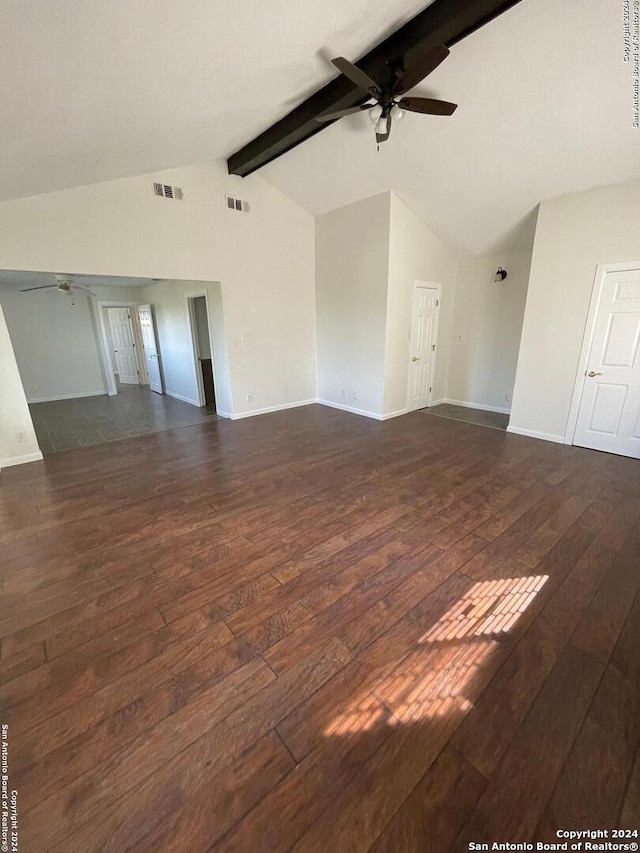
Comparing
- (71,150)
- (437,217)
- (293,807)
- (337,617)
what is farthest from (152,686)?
(437,217)

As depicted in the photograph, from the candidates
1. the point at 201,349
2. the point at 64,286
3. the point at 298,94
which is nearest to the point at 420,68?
the point at 298,94

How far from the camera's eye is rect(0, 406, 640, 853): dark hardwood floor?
43.6 inches

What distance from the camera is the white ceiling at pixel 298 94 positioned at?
5.65ft

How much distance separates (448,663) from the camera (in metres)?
1.60

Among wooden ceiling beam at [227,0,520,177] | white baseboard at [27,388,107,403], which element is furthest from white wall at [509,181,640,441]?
white baseboard at [27,388,107,403]

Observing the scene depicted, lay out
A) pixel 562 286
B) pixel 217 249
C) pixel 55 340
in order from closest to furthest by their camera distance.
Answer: pixel 562 286, pixel 217 249, pixel 55 340

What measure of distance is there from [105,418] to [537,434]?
267 inches

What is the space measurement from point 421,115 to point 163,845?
5.18m

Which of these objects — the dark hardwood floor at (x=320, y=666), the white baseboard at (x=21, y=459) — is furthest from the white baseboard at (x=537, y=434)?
the white baseboard at (x=21, y=459)

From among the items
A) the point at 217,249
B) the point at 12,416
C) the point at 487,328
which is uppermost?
the point at 217,249

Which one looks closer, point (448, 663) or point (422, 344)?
point (448, 663)

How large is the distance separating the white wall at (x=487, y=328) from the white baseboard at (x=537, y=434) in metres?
1.25

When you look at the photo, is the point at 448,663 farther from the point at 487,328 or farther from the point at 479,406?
the point at 487,328

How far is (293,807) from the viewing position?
1114 millimetres
